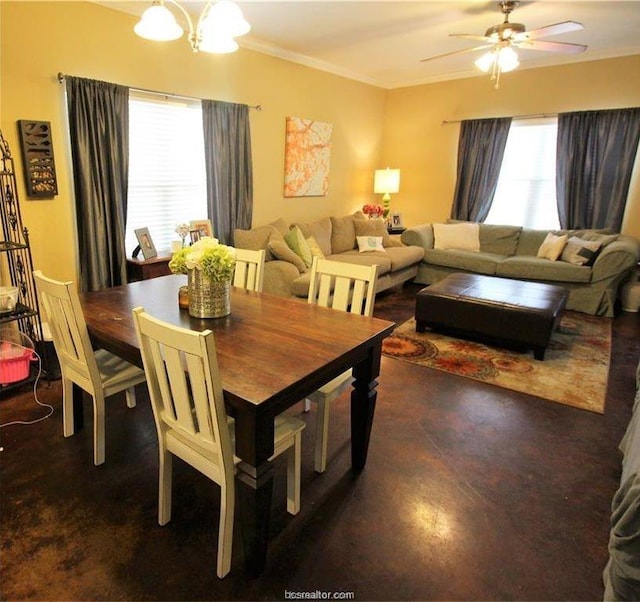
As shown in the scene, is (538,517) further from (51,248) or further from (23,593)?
(51,248)

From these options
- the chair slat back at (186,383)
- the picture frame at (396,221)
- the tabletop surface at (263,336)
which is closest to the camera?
the chair slat back at (186,383)

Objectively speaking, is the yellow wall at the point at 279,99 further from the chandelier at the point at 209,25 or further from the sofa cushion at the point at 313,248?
the chandelier at the point at 209,25

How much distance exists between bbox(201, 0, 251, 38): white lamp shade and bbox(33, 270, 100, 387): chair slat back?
1283 mm

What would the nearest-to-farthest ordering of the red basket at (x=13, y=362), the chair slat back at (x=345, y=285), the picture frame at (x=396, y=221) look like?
the chair slat back at (x=345, y=285), the red basket at (x=13, y=362), the picture frame at (x=396, y=221)

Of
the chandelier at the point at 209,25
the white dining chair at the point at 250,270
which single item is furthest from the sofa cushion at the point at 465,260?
the chandelier at the point at 209,25

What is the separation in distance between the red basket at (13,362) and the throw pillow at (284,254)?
214 cm

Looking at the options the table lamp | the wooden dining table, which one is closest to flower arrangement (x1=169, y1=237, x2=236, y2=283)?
the wooden dining table

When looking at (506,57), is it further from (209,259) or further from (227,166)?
(209,259)

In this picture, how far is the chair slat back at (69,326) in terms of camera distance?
1.75 meters

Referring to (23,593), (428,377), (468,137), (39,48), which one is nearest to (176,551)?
(23,593)

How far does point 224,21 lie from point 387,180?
4.53m

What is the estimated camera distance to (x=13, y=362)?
2580 millimetres

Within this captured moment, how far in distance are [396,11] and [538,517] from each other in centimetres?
375

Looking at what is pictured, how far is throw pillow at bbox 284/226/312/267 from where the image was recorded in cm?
432
